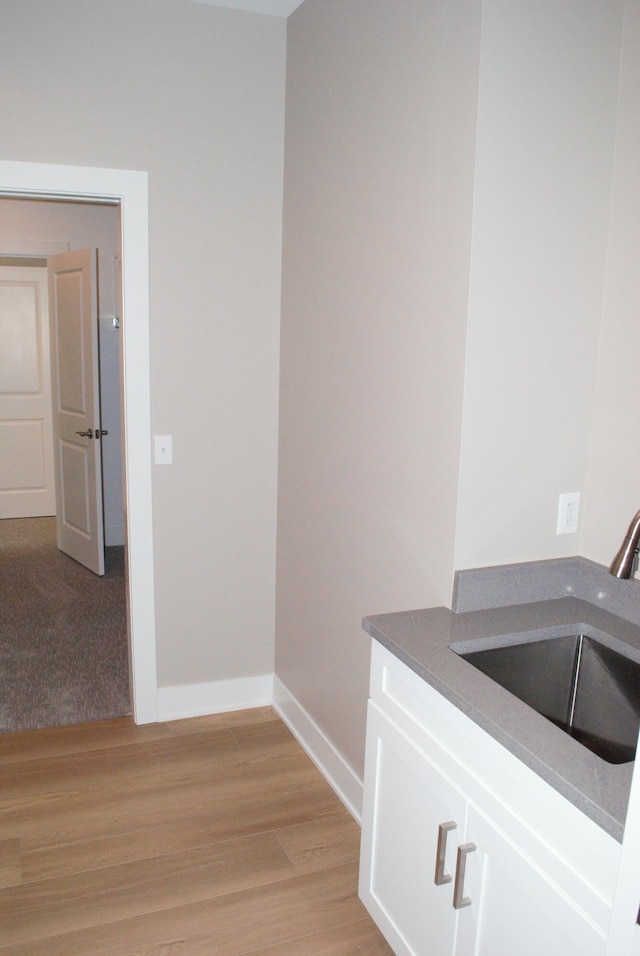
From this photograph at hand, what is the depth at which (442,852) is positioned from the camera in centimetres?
151

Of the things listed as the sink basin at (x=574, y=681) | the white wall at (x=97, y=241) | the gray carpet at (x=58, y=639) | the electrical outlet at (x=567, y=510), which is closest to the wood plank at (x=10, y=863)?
the gray carpet at (x=58, y=639)

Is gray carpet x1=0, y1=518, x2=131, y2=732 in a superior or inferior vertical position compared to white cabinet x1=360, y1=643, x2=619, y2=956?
inferior

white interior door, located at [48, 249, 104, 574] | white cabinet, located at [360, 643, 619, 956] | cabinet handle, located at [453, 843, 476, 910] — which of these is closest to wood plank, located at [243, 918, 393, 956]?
white cabinet, located at [360, 643, 619, 956]

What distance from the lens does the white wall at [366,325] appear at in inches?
73.9

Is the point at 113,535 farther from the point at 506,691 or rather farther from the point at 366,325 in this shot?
the point at 506,691

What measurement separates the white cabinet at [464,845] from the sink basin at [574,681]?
0.24 metres

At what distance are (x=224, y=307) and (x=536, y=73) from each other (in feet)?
4.90

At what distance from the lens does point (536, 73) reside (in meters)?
1.76

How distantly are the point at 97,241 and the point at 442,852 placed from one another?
16.6 ft

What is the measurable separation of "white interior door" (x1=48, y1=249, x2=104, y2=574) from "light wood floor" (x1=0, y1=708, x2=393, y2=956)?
208 cm

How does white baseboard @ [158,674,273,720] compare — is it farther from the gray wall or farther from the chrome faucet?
the chrome faucet

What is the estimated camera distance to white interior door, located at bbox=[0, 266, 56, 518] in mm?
6242

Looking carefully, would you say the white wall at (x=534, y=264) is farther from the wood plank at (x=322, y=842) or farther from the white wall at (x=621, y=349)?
the wood plank at (x=322, y=842)

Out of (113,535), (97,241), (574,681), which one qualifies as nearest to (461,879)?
(574,681)
